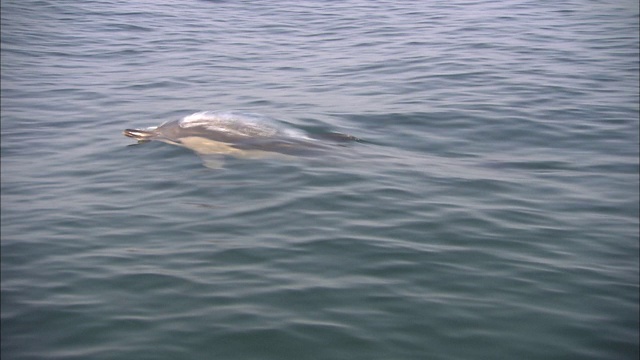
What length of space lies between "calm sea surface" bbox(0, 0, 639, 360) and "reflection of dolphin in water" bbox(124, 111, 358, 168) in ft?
0.66

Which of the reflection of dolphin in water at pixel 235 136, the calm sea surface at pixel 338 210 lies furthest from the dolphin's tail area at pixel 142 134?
the calm sea surface at pixel 338 210

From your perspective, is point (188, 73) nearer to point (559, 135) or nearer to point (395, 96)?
point (395, 96)

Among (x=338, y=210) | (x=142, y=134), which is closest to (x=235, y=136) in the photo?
(x=142, y=134)

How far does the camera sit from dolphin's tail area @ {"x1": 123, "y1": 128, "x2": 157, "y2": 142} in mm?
10625

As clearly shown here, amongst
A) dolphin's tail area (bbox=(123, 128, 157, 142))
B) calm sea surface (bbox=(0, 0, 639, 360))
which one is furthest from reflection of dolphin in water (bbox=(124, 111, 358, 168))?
Answer: calm sea surface (bbox=(0, 0, 639, 360))

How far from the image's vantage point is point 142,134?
10.7 m

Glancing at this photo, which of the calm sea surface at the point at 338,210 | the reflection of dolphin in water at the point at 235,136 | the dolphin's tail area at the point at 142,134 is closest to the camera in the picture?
the calm sea surface at the point at 338,210

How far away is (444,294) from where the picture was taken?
6246 millimetres

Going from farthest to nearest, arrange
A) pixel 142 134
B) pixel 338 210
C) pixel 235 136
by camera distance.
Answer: pixel 142 134 → pixel 235 136 → pixel 338 210

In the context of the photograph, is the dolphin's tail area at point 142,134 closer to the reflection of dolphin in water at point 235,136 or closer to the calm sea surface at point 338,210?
the reflection of dolphin in water at point 235,136

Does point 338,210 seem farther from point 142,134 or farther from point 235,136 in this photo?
point 142,134

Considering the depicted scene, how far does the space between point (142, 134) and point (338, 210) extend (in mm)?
3606

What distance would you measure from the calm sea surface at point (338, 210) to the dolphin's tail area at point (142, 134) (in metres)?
0.16

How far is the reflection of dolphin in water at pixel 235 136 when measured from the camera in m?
9.94
